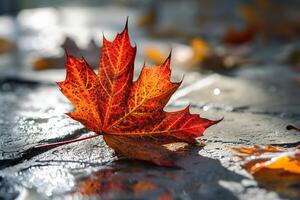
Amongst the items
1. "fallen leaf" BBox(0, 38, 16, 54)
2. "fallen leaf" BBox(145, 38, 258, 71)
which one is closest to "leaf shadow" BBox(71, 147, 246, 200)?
"fallen leaf" BBox(145, 38, 258, 71)

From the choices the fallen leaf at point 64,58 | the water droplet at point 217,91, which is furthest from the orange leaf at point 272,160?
the fallen leaf at point 64,58

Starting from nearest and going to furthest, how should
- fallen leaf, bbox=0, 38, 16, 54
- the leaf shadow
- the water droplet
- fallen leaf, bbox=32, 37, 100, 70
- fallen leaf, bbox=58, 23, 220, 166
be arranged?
the leaf shadow
fallen leaf, bbox=58, 23, 220, 166
the water droplet
fallen leaf, bbox=32, 37, 100, 70
fallen leaf, bbox=0, 38, 16, 54

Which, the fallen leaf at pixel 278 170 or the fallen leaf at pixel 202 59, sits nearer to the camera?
the fallen leaf at pixel 278 170

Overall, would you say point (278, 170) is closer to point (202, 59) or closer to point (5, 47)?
point (202, 59)

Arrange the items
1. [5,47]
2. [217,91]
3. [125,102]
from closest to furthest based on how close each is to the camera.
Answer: [125,102] < [217,91] < [5,47]

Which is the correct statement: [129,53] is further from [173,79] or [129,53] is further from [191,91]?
[173,79]

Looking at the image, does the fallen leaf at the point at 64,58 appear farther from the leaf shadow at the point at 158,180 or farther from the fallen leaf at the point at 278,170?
the fallen leaf at the point at 278,170

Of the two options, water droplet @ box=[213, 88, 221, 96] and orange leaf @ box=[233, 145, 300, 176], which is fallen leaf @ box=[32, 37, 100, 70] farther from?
orange leaf @ box=[233, 145, 300, 176]

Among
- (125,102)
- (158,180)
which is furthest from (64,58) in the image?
(158,180)
